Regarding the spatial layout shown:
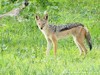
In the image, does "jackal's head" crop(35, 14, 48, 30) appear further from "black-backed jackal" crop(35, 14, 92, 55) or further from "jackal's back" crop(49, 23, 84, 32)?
"jackal's back" crop(49, 23, 84, 32)

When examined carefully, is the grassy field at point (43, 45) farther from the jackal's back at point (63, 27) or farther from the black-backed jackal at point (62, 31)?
the jackal's back at point (63, 27)

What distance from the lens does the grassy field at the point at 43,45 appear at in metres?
9.92

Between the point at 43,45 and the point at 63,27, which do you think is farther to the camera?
the point at 43,45

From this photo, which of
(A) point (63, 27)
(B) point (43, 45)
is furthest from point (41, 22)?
(B) point (43, 45)

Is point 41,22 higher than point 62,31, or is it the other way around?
point 41,22

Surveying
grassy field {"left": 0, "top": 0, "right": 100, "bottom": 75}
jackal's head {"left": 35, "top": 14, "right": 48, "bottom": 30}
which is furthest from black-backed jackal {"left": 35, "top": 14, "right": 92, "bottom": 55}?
grassy field {"left": 0, "top": 0, "right": 100, "bottom": 75}

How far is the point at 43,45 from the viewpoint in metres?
15.4

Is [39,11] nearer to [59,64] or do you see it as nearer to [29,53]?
[29,53]

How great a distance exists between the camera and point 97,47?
14.8 m

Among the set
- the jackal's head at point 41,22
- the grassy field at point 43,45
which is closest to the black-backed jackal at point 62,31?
the jackal's head at point 41,22

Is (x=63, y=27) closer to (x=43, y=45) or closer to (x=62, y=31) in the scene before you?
(x=62, y=31)

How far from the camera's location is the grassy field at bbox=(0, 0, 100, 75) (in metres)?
9.92

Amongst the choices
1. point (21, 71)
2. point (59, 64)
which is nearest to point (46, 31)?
point (59, 64)

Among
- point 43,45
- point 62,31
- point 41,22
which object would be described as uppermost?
point 41,22
